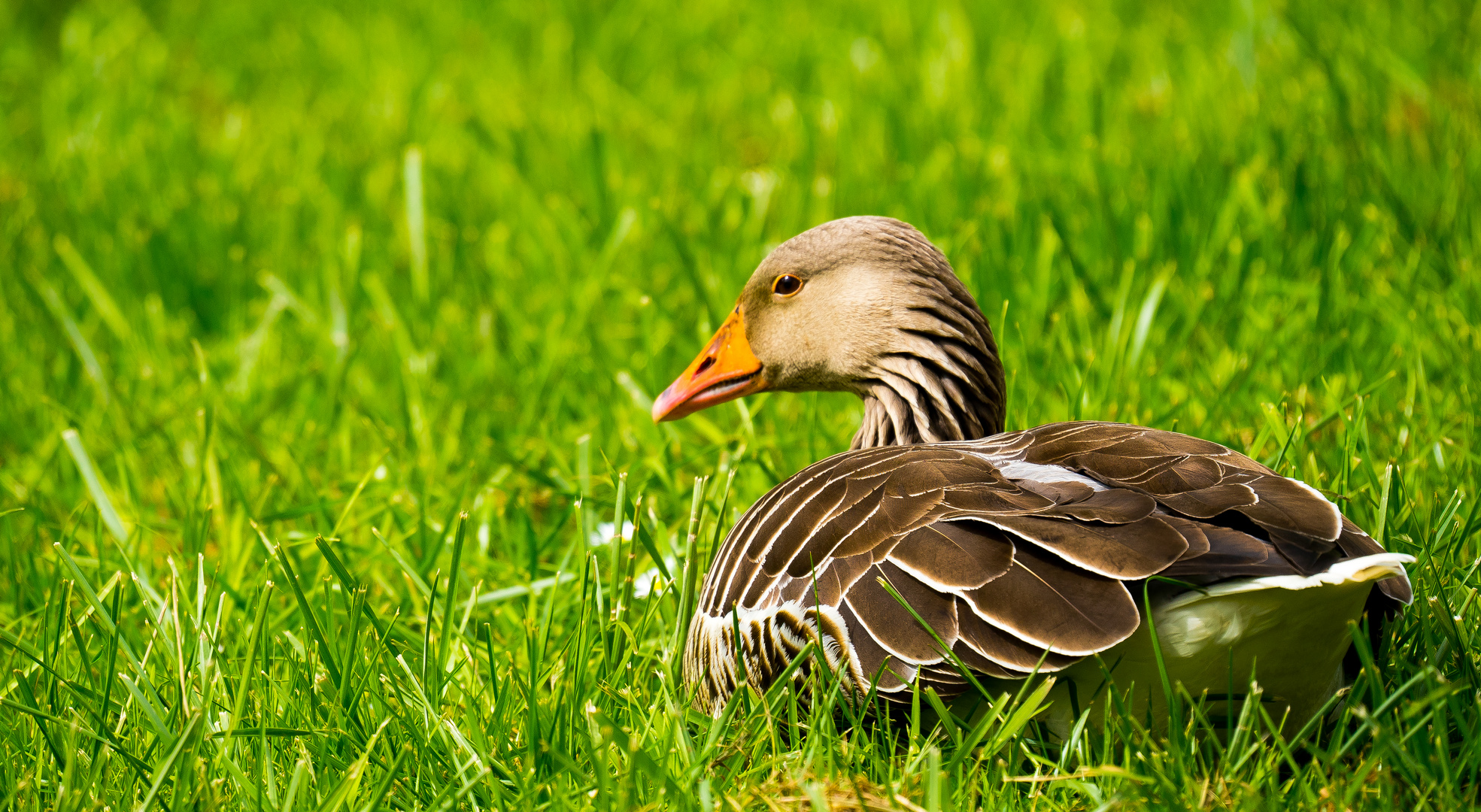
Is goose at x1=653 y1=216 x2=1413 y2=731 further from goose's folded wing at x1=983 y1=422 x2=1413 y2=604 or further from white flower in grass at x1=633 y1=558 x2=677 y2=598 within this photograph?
white flower in grass at x1=633 y1=558 x2=677 y2=598

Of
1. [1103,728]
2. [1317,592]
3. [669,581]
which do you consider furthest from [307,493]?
[1317,592]

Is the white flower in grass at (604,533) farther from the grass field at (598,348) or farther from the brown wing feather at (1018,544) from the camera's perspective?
the brown wing feather at (1018,544)

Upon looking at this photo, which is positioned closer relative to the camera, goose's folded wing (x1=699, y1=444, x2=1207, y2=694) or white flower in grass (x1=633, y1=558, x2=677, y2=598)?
goose's folded wing (x1=699, y1=444, x2=1207, y2=694)

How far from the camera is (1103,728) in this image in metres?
2.55

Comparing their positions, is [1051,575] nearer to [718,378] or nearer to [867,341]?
[867,341]

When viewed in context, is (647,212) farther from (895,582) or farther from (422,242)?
(895,582)

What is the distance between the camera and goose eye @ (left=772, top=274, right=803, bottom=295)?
12.4 feet

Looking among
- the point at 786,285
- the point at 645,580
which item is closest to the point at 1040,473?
the point at 786,285

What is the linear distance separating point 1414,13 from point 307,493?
576 cm

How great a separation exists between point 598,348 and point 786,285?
142 cm

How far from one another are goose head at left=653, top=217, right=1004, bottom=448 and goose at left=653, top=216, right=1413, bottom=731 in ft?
1.03

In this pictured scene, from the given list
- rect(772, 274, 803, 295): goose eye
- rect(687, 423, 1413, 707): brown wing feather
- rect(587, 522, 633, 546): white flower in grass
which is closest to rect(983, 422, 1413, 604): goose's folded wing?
rect(687, 423, 1413, 707): brown wing feather

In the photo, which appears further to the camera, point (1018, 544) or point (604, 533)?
point (604, 533)

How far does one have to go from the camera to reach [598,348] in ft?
16.5
